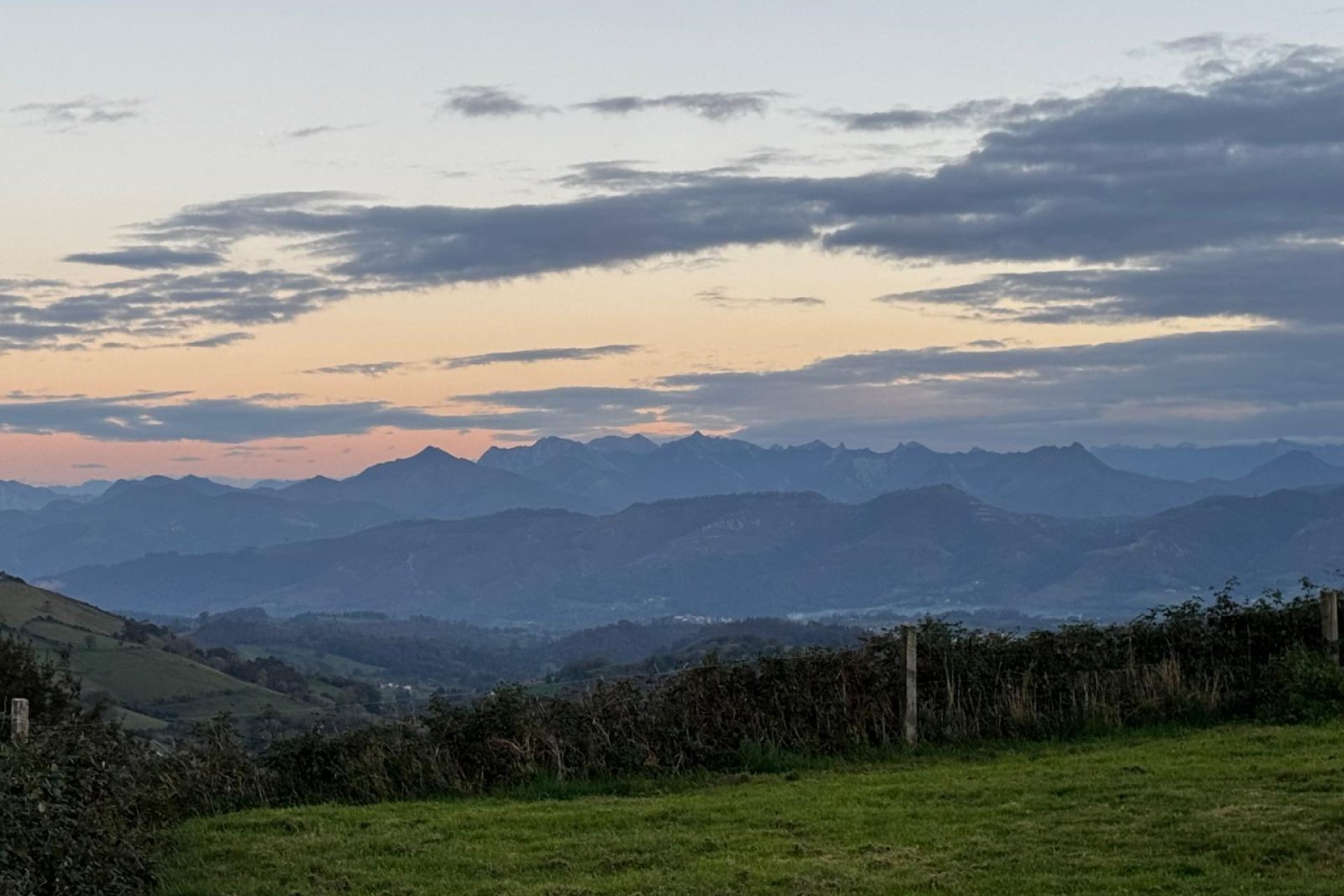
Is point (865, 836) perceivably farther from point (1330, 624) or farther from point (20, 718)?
point (1330, 624)

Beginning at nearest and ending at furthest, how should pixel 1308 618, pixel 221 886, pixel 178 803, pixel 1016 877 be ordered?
1. pixel 1016 877
2. pixel 221 886
3. pixel 178 803
4. pixel 1308 618

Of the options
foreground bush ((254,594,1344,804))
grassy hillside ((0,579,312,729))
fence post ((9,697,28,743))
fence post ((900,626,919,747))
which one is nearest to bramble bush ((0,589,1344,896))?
foreground bush ((254,594,1344,804))

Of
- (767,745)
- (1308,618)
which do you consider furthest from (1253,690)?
(767,745)

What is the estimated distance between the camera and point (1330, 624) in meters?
19.0

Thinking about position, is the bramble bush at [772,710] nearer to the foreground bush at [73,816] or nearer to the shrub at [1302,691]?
the shrub at [1302,691]

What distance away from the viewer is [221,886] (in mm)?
11867

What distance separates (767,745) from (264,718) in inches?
265

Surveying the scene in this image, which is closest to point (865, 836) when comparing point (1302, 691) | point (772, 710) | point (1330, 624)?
point (772, 710)

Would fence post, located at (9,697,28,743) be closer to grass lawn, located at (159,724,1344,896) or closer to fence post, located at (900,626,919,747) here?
grass lawn, located at (159,724,1344,896)

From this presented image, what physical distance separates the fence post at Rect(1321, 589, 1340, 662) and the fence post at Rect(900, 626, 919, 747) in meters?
5.79

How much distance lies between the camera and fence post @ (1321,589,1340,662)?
18.9 metres

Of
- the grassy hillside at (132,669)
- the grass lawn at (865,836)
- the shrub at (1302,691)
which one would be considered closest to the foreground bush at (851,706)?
the shrub at (1302,691)

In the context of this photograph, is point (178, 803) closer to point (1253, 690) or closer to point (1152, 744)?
point (1152, 744)

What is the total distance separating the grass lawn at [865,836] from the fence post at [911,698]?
160 centimetres
